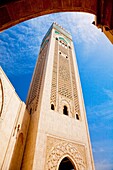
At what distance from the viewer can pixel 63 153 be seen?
4.23 meters

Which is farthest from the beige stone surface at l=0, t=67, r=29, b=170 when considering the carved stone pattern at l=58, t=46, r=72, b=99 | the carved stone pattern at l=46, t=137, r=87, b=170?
the carved stone pattern at l=58, t=46, r=72, b=99

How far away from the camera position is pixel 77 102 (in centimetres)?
655

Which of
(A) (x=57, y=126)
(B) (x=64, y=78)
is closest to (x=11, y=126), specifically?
(A) (x=57, y=126)

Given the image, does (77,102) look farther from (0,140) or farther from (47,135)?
(0,140)

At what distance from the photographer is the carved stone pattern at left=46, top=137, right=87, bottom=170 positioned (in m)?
3.91

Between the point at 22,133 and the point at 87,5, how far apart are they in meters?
4.36

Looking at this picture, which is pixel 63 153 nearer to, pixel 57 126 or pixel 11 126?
pixel 57 126

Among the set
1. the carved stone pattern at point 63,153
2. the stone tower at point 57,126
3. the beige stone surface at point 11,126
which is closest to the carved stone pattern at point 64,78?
the stone tower at point 57,126

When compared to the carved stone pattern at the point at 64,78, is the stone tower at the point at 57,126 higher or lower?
lower

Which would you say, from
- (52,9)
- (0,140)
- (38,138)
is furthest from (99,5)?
(38,138)

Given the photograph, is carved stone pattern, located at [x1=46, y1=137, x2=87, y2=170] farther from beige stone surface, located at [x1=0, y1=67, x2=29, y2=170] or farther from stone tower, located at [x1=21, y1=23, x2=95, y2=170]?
beige stone surface, located at [x1=0, y1=67, x2=29, y2=170]

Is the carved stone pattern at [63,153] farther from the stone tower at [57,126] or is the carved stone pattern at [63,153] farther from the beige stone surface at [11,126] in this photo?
the beige stone surface at [11,126]

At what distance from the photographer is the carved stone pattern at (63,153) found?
391 cm

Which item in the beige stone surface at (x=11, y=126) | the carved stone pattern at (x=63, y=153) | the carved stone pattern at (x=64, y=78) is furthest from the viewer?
the carved stone pattern at (x=64, y=78)
